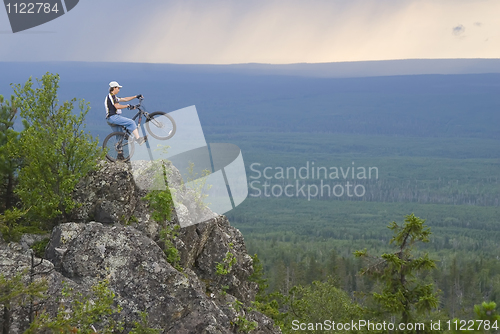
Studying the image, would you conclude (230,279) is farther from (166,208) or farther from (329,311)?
(329,311)

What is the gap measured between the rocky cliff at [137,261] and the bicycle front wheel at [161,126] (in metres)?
2.35

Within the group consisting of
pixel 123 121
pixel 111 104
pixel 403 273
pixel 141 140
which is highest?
pixel 111 104

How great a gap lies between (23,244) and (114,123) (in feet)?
26.7

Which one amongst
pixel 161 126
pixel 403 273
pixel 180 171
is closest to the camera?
pixel 403 273

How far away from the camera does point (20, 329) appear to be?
18094 millimetres

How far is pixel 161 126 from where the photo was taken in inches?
1142

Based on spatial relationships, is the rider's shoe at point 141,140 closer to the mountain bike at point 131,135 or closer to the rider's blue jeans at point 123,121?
the mountain bike at point 131,135

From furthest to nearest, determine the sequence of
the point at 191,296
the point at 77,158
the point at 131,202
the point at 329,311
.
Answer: the point at 329,311, the point at 131,202, the point at 77,158, the point at 191,296

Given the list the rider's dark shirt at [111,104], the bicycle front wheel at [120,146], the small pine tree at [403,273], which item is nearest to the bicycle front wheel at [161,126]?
the bicycle front wheel at [120,146]

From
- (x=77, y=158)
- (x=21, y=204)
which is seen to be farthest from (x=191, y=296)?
(x=21, y=204)

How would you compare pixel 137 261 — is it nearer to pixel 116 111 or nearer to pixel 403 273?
pixel 116 111

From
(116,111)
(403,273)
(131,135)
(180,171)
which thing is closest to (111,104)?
(116,111)

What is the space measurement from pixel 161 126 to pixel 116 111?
10.1 feet

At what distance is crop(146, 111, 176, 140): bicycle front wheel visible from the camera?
28.8 metres
